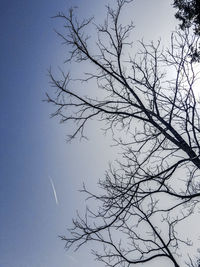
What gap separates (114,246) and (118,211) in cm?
225

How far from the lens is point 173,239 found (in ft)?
21.4

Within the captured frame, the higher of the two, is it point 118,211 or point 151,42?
point 151,42

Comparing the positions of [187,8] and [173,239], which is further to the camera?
[187,8]

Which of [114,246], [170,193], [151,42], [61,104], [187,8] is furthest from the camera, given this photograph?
[187,8]

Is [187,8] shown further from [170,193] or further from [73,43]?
[170,193]

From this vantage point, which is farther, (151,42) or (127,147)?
(151,42)

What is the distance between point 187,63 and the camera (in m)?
4.59

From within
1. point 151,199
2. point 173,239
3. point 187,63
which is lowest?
point 173,239

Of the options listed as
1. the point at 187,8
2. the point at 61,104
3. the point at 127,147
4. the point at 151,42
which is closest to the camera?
the point at 127,147

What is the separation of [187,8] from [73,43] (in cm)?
593

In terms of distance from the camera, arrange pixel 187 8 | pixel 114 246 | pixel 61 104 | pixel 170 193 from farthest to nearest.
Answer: pixel 187 8
pixel 114 246
pixel 61 104
pixel 170 193

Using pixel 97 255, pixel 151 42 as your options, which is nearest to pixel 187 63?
pixel 151 42

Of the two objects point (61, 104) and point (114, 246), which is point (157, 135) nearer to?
point (61, 104)

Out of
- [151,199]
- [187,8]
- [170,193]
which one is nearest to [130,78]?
[170,193]
